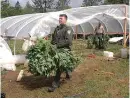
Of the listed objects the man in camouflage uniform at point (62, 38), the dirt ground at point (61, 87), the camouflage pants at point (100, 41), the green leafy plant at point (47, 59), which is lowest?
the dirt ground at point (61, 87)

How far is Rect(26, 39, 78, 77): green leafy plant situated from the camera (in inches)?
282

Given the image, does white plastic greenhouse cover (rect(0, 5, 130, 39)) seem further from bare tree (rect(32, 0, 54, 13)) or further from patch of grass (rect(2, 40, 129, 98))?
bare tree (rect(32, 0, 54, 13))

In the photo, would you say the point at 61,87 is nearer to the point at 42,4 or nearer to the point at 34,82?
the point at 34,82

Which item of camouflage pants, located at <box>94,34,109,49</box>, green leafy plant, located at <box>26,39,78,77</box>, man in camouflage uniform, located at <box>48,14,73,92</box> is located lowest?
camouflage pants, located at <box>94,34,109,49</box>

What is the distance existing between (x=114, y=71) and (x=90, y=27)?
15.6 metres

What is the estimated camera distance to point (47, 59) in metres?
7.20

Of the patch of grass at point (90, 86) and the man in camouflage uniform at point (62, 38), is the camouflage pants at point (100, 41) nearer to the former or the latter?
the patch of grass at point (90, 86)

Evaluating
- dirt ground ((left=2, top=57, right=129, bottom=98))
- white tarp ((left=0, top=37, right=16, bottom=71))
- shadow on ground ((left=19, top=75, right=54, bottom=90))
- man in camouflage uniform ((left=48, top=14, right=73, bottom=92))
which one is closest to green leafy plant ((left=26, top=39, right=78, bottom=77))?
man in camouflage uniform ((left=48, top=14, right=73, bottom=92))

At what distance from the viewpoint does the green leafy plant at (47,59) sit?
7.16 meters

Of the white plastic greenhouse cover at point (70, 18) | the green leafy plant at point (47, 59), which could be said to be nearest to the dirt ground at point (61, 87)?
the green leafy plant at point (47, 59)

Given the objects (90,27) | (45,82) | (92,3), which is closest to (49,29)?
(45,82)

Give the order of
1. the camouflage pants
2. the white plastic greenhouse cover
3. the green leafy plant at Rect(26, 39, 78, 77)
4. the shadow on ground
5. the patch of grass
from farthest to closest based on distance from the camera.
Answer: the camouflage pants
the white plastic greenhouse cover
the shadow on ground
the green leafy plant at Rect(26, 39, 78, 77)
the patch of grass

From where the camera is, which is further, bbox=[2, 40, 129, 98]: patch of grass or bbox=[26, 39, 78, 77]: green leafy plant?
bbox=[26, 39, 78, 77]: green leafy plant

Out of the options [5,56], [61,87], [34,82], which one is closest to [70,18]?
[5,56]
